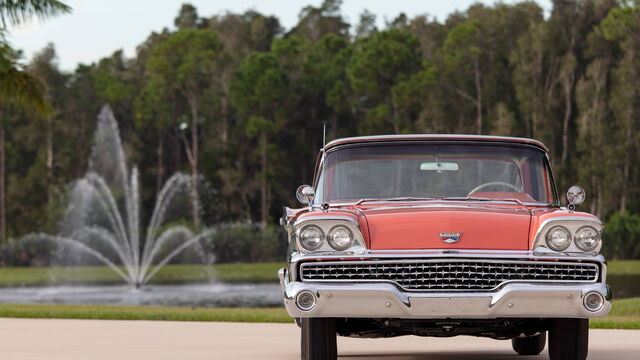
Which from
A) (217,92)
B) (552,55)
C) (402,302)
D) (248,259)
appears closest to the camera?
(402,302)

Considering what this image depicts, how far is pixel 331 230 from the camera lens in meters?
8.55

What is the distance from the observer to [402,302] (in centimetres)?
834

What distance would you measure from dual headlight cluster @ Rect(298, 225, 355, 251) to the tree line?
6129 cm

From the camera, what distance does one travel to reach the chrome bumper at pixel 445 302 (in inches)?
328

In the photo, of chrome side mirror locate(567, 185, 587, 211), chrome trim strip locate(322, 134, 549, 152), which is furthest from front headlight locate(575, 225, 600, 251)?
chrome trim strip locate(322, 134, 549, 152)

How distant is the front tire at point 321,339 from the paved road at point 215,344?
5.97ft

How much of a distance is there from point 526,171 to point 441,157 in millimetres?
708

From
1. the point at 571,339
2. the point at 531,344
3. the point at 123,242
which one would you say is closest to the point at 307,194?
the point at 571,339

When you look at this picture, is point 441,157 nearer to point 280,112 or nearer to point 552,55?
point 552,55

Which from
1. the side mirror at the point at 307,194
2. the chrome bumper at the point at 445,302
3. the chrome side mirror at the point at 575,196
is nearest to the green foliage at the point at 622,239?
the chrome side mirror at the point at 575,196

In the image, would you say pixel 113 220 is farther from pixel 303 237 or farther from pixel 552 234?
pixel 552 234

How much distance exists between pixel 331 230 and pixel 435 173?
5.60 ft

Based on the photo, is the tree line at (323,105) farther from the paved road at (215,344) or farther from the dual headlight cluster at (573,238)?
the dual headlight cluster at (573,238)

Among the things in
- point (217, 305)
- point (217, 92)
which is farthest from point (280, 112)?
point (217, 305)
